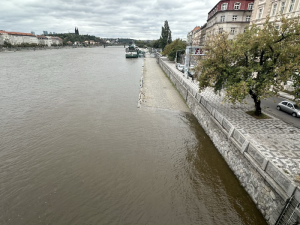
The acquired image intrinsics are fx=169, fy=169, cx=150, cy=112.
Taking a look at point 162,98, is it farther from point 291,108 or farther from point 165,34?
point 165,34

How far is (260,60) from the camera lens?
12852 mm

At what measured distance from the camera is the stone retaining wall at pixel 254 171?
269 inches

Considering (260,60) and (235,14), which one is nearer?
(260,60)

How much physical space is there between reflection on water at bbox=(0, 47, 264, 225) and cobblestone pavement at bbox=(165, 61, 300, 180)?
8.20 feet

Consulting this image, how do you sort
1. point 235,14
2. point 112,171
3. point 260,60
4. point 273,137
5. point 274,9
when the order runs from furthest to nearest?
point 235,14 → point 274,9 → point 260,60 → point 273,137 → point 112,171

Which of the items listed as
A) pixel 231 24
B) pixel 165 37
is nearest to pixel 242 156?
pixel 231 24

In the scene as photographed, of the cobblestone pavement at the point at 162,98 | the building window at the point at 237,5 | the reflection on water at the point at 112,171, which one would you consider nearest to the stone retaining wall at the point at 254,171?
the reflection on water at the point at 112,171

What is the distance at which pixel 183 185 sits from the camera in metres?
9.79

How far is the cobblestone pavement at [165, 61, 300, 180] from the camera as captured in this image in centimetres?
849

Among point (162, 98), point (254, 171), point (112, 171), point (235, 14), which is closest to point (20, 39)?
point (235, 14)

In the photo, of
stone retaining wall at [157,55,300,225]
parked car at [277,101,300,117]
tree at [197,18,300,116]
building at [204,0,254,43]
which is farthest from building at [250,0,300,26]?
stone retaining wall at [157,55,300,225]

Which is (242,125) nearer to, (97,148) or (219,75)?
(219,75)

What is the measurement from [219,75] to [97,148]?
11550mm

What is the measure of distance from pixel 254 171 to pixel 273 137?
3.89 meters
